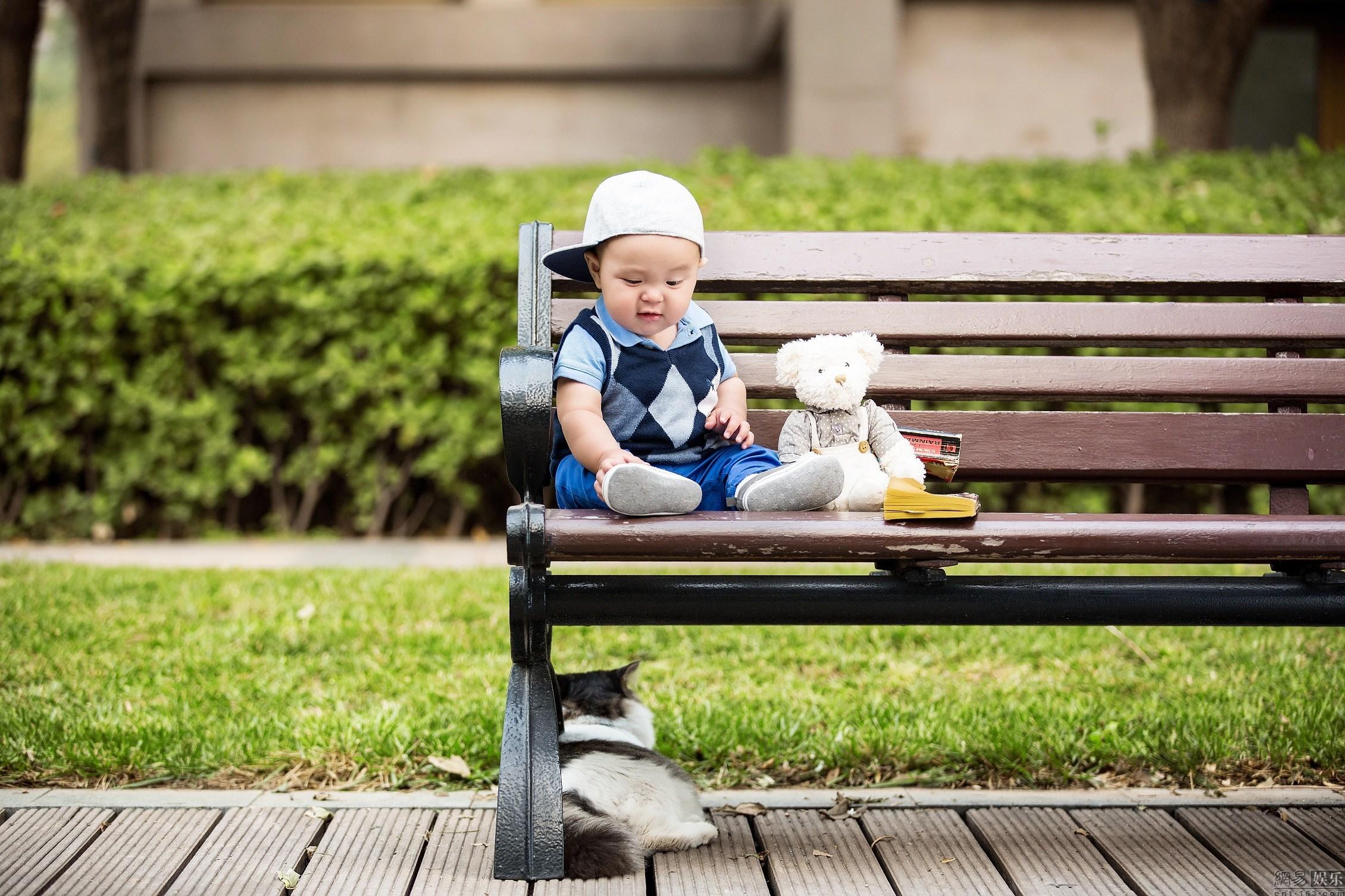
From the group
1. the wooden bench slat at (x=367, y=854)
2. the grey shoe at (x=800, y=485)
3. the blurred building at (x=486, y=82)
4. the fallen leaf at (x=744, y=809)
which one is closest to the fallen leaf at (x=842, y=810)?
the fallen leaf at (x=744, y=809)

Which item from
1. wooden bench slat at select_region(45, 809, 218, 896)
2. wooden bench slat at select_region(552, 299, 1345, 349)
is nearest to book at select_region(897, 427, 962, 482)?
Answer: wooden bench slat at select_region(552, 299, 1345, 349)

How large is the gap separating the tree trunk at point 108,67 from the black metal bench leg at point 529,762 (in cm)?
974

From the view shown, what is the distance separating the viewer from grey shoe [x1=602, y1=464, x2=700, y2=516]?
2.01 metres

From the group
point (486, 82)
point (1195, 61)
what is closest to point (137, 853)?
point (1195, 61)

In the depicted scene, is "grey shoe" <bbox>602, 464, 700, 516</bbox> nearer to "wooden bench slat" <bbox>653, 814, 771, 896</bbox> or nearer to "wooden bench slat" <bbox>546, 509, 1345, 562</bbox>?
Answer: "wooden bench slat" <bbox>546, 509, 1345, 562</bbox>

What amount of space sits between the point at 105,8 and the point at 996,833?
10.5 m

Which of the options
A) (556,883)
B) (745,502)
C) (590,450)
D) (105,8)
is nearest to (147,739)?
(556,883)

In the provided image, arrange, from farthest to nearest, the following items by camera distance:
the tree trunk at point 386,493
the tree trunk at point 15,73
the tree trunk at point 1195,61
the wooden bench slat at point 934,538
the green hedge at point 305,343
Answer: the tree trunk at point 15,73 < the tree trunk at point 1195,61 < the tree trunk at point 386,493 < the green hedge at point 305,343 < the wooden bench slat at point 934,538

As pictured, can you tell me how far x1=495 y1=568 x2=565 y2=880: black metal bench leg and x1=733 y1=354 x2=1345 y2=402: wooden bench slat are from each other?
766 millimetres

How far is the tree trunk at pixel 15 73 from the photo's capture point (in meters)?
8.77

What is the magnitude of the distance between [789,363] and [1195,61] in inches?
241

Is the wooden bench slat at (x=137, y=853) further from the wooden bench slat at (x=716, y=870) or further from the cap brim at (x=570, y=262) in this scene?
the cap brim at (x=570, y=262)

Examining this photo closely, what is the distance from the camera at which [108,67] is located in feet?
33.8

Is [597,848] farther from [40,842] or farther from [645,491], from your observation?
[40,842]
